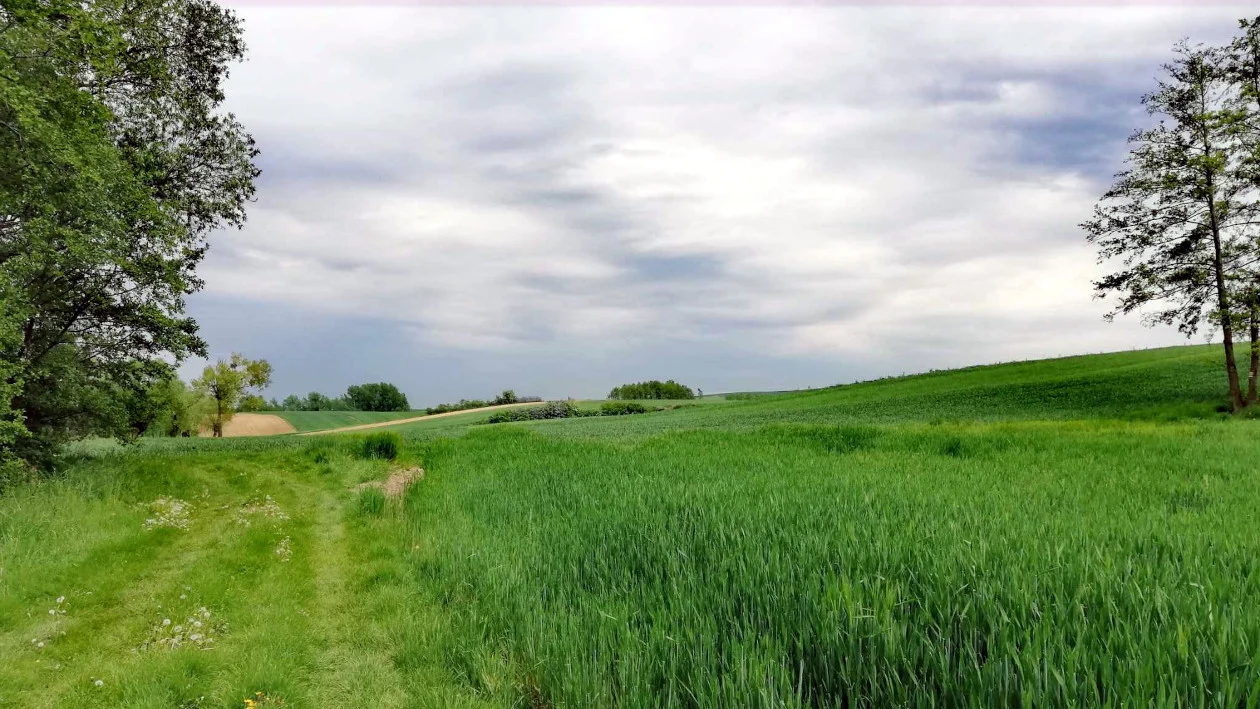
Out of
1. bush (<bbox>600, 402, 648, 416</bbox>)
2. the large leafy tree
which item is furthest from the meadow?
bush (<bbox>600, 402, 648, 416</bbox>)

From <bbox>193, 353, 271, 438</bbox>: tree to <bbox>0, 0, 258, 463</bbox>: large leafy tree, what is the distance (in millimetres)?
38693

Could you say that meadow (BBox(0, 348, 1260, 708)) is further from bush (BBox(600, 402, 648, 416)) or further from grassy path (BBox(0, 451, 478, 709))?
bush (BBox(600, 402, 648, 416))

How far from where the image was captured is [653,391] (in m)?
113

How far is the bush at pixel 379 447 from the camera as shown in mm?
18719

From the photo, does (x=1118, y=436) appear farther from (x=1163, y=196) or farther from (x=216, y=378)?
(x=216, y=378)

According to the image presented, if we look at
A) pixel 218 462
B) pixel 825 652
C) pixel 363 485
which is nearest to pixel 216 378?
pixel 218 462

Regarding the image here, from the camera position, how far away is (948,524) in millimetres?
6293

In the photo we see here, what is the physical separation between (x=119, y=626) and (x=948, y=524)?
9.50 meters

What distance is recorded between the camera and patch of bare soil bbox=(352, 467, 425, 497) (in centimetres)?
1348

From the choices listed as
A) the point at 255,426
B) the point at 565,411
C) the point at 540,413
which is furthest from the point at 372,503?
the point at 255,426

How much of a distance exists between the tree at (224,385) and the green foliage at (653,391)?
65.5 meters

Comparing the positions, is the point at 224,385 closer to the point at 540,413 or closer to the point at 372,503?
the point at 540,413

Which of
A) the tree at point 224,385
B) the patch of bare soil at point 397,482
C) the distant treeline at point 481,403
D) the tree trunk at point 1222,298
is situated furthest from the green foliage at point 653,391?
the patch of bare soil at point 397,482

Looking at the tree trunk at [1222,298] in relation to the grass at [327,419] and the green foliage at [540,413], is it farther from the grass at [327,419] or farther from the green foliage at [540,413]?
the grass at [327,419]
